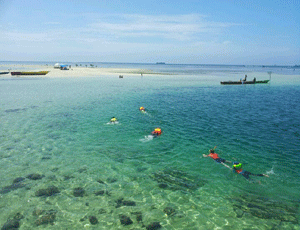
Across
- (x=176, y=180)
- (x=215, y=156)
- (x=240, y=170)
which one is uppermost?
(x=215, y=156)

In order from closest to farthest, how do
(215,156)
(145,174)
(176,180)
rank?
(176,180)
(145,174)
(215,156)

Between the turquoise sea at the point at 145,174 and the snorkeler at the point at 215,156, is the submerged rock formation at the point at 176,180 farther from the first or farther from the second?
the snorkeler at the point at 215,156

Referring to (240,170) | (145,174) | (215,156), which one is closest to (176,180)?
(145,174)

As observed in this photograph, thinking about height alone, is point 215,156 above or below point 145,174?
above

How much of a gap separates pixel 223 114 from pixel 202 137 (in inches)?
464

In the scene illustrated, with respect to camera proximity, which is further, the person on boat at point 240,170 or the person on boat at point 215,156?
the person on boat at point 215,156

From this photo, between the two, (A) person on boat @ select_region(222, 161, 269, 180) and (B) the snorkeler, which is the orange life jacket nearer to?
(B) the snorkeler

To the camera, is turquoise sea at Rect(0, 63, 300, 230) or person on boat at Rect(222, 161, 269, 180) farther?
person on boat at Rect(222, 161, 269, 180)

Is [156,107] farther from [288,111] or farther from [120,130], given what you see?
[288,111]

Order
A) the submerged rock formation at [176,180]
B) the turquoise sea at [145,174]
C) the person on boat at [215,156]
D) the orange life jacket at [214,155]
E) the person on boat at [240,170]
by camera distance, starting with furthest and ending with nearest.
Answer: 1. the orange life jacket at [214,155]
2. the person on boat at [215,156]
3. the person on boat at [240,170]
4. the submerged rock formation at [176,180]
5. the turquoise sea at [145,174]

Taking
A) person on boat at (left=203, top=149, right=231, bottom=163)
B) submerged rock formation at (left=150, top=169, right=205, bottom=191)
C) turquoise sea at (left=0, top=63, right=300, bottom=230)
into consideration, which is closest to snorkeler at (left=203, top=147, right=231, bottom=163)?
person on boat at (left=203, top=149, right=231, bottom=163)

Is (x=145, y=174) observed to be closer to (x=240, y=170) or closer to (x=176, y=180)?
(x=176, y=180)

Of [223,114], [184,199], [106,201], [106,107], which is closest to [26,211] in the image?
[106,201]

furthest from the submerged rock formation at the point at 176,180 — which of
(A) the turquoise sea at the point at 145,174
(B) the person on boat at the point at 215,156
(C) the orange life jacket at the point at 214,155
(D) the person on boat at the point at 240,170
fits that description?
(C) the orange life jacket at the point at 214,155
